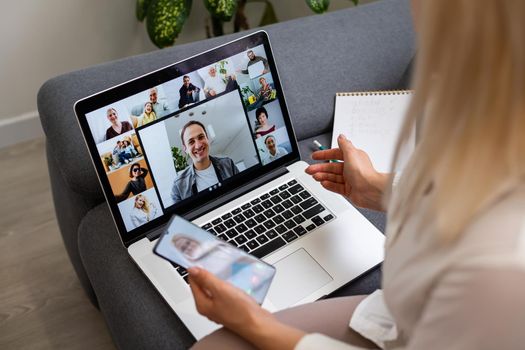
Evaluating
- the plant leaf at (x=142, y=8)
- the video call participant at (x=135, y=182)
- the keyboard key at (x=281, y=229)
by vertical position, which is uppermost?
the plant leaf at (x=142, y=8)

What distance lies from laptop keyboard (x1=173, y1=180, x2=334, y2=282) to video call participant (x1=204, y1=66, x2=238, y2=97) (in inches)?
8.2

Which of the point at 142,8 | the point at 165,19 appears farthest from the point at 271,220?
the point at 142,8

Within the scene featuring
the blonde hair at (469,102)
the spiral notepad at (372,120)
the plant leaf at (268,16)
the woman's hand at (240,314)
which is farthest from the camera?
the plant leaf at (268,16)

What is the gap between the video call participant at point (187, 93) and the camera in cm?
103

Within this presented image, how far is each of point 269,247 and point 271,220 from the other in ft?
0.19

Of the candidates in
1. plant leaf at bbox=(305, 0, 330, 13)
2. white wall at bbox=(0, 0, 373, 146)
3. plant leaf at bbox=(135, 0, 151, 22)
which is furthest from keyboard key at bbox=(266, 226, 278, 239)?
white wall at bbox=(0, 0, 373, 146)

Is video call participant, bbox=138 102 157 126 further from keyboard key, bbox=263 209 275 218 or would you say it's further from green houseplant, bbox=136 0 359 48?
green houseplant, bbox=136 0 359 48

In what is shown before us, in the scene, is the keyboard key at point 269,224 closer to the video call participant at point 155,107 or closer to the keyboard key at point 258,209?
the keyboard key at point 258,209

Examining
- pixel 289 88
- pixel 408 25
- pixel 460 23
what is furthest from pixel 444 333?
pixel 408 25

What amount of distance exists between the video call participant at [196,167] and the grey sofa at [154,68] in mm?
161

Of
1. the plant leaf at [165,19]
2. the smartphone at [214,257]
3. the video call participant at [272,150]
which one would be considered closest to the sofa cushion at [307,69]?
the video call participant at [272,150]

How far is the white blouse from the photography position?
0.54 m

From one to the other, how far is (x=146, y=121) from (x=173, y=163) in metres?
0.09

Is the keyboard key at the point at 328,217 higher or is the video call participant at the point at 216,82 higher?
the video call participant at the point at 216,82
